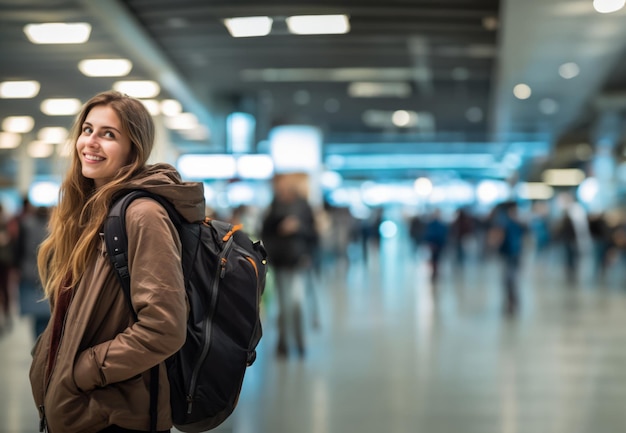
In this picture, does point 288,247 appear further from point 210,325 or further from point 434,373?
point 210,325

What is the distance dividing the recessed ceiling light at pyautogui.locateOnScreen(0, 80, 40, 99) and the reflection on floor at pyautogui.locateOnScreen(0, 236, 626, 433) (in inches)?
95.4

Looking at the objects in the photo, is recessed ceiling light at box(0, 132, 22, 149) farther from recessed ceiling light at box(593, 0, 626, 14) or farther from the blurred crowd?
recessed ceiling light at box(593, 0, 626, 14)

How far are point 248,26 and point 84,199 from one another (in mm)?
3811

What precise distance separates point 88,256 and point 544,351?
25.6 feet

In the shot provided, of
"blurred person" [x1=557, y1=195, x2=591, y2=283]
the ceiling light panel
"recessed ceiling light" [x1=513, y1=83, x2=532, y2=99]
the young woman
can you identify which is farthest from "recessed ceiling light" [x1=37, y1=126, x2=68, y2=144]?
"blurred person" [x1=557, y1=195, x2=591, y2=283]

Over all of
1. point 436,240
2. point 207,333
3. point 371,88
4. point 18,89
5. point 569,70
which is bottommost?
point 207,333

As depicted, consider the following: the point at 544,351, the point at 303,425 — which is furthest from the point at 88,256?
the point at 544,351

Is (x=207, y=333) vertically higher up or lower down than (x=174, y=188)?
lower down

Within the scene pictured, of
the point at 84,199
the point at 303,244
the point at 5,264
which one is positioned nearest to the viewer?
the point at 84,199

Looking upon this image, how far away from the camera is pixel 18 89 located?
654cm

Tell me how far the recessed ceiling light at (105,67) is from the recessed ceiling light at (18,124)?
66cm

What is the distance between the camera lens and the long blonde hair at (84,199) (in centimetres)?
266

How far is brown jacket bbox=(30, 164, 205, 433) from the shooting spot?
2475 millimetres

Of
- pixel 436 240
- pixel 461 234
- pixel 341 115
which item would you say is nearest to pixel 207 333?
pixel 341 115
